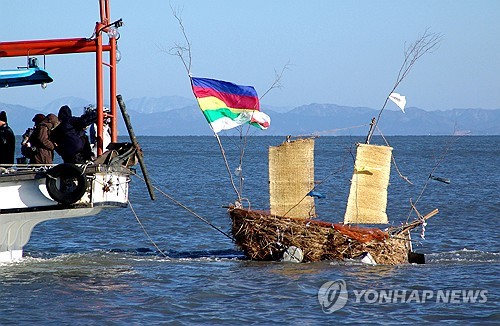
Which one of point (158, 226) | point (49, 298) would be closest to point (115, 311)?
point (49, 298)

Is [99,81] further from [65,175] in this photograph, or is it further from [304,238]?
[304,238]

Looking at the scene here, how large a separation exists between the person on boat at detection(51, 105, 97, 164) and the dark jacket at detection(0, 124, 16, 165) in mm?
891

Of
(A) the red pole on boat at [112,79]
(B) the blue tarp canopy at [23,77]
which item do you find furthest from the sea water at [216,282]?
(B) the blue tarp canopy at [23,77]

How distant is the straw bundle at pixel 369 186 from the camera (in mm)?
20641

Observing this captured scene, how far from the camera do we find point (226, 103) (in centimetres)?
1997

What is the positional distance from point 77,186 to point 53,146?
152 centimetres

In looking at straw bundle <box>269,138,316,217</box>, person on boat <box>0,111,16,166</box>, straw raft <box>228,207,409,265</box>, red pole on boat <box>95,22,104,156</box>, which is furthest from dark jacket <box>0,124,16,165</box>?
straw bundle <box>269,138,316,217</box>

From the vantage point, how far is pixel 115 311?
14812mm

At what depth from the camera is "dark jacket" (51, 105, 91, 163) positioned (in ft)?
57.5

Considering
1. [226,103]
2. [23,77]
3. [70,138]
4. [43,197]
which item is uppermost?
[23,77]

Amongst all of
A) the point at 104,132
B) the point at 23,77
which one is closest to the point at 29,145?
the point at 104,132

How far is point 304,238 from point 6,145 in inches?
241

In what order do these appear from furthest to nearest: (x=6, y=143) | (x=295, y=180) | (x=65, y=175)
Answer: (x=295, y=180), (x=6, y=143), (x=65, y=175)

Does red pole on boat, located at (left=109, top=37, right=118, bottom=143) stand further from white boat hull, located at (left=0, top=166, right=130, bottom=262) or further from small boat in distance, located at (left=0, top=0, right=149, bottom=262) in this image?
white boat hull, located at (left=0, top=166, right=130, bottom=262)
